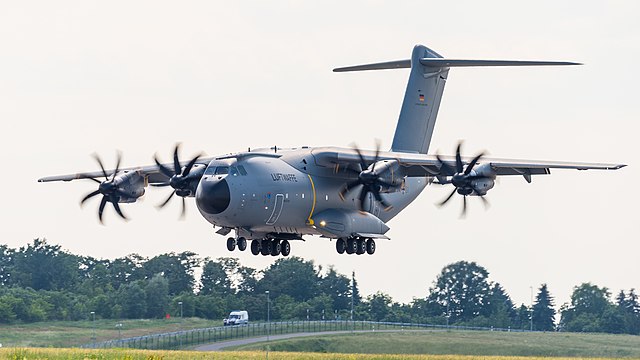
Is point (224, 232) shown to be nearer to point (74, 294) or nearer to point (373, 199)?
point (373, 199)

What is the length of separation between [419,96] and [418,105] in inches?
16.7

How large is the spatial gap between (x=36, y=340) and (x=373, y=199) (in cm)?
2333

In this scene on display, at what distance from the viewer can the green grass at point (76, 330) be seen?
238 feet

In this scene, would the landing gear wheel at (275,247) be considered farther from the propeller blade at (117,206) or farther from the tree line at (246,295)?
the tree line at (246,295)

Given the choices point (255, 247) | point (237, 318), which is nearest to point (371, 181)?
point (255, 247)

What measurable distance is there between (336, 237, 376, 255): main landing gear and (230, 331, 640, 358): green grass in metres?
13.7

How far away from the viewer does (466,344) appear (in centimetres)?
7425

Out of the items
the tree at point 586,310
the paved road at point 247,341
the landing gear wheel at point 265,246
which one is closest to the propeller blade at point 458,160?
the landing gear wheel at point 265,246

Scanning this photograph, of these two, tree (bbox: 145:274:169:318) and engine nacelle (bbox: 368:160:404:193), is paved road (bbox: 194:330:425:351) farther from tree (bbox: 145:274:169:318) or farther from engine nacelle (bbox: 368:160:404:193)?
engine nacelle (bbox: 368:160:404:193)

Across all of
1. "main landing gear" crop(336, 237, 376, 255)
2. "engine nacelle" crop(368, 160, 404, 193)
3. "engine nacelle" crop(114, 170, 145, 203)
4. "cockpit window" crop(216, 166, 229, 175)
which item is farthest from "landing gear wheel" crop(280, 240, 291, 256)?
"engine nacelle" crop(114, 170, 145, 203)

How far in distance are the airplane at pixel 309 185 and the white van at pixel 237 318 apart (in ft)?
77.7

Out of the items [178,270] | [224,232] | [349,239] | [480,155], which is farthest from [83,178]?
[178,270]

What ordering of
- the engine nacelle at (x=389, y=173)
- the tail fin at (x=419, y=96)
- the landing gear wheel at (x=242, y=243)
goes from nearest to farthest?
the engine nacelle at (x=389, y=173) → the landing gear wheel at (x=242, y=243) → the tail fin at (x=419, y=96)

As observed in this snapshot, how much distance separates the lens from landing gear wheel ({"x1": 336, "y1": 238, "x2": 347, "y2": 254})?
5778 centimetres
